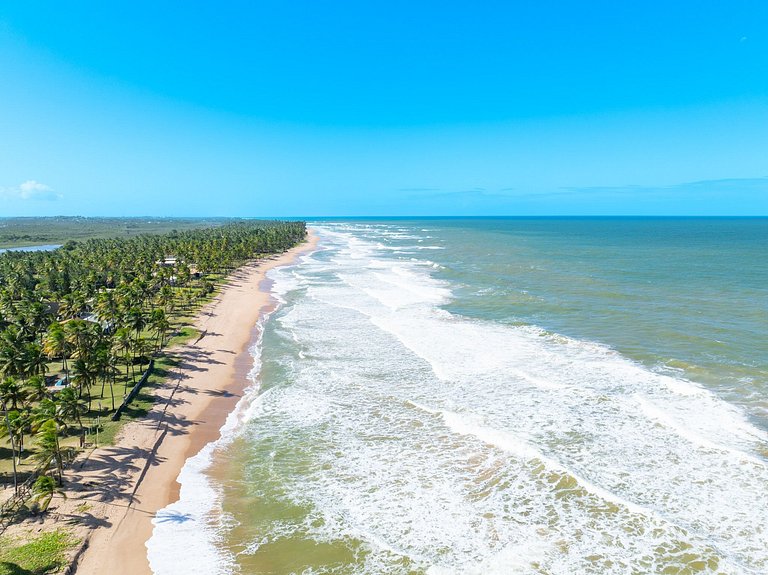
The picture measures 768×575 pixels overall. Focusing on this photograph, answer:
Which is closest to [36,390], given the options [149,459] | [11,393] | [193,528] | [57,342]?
[11,393]

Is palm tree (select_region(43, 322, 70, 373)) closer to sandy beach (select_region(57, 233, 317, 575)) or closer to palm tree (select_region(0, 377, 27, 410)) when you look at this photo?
sandy beach (select_region(57, 233, 317, 575))

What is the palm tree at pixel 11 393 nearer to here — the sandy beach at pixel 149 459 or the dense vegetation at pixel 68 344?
the dense vegetation at pixel 68 344

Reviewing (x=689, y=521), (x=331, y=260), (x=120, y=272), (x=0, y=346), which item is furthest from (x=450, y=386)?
(x=331, y=260)

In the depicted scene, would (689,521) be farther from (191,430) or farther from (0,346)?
(0,346)

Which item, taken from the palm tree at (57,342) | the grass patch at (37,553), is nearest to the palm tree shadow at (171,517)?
the grass patch at (37,553)

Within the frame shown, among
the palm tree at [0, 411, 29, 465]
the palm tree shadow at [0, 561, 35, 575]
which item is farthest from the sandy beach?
the palm tree at [0, 411, 29, 465]

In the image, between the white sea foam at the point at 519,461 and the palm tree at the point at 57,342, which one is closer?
the white sea foam at the point at 519,461
